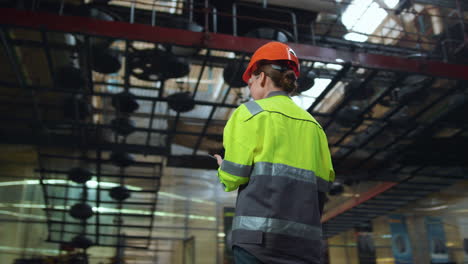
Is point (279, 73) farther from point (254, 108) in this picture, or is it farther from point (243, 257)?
point (243, 257)

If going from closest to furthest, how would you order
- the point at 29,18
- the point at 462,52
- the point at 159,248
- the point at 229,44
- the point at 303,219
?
the point at 303,219, the point at 29,18, the point at 229,44, the point at 462,52, the point at 159,248

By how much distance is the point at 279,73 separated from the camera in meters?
2.06

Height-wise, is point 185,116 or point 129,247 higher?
point 185,116

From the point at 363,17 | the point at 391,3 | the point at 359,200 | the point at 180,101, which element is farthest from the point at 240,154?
the point at 359,200

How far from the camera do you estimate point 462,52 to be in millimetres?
10914

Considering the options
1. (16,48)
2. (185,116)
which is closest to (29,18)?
(16,48)

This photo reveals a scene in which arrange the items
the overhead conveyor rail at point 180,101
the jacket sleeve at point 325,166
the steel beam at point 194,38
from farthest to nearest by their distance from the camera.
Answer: the overhead conveyor rail at point 180,101 < the steel beam at point 194,38 < the jacket sleeve at point 325,166

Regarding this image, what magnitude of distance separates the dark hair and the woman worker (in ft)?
0.40

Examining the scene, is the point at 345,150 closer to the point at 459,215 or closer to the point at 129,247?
the point at 459,215

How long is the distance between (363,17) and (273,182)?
10007 mm

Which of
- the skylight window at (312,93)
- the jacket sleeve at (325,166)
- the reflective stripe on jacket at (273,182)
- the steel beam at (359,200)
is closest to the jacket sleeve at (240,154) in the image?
the reflective stripe on jacket at (273,182)

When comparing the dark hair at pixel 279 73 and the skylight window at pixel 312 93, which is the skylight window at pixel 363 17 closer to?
the skylight window at pixel 312 93

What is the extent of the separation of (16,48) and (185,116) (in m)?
4.83

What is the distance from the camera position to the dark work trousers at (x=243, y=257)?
166 centimetres
